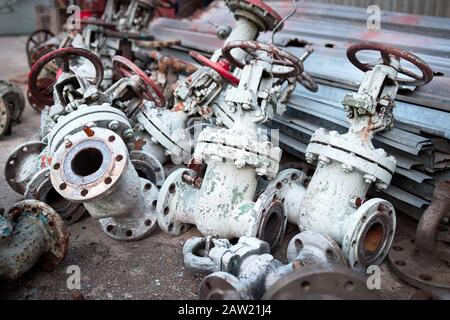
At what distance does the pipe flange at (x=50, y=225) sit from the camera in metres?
2.04

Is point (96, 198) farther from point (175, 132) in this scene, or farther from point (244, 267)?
point (175, 132)

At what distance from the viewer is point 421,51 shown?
121 inches

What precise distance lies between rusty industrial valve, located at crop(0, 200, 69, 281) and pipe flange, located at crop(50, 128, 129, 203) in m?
0.16

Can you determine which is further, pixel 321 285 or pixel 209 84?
pixel 209 84

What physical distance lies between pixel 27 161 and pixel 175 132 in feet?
3.07

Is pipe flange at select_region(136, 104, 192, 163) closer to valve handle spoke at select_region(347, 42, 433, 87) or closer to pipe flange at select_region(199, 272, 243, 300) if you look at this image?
valve handle spoke at select_region(347, 42, 433, 87)

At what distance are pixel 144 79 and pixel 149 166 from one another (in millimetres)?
540

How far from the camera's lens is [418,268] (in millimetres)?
2078

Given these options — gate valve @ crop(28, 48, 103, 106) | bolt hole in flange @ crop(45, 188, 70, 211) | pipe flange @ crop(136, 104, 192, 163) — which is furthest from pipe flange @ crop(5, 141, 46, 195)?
pipe flange @ crop(136, 104, 192, 163)

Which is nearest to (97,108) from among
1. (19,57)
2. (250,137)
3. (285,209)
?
(250,137)

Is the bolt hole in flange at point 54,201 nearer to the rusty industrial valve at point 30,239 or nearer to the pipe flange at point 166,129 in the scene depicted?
the rusty industrial valve at point 30,239

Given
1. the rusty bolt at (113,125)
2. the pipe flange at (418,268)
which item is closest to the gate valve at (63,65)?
the rusty bolt at (113,125)

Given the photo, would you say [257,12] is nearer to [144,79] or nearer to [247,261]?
[144,79]

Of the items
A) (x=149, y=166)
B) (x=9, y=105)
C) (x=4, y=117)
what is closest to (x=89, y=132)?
(x=149, y=166)
